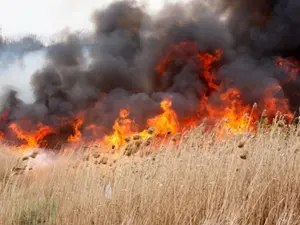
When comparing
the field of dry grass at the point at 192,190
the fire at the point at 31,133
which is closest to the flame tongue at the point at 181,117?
the fire at the point at 31,133

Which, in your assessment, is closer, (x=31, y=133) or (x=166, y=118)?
(x=166, y=118)

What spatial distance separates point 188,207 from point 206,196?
0.85ft

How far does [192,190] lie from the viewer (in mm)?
4219

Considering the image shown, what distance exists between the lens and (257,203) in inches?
157

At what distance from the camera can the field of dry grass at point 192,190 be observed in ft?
12.9

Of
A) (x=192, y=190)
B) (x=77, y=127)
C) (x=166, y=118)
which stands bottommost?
(x=192, y=190)

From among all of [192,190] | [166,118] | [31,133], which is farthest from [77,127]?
[192,190]

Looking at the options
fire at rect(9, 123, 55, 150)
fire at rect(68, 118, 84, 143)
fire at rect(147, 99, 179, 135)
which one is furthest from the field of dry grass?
fire at rect(68, 118, 84, 143)

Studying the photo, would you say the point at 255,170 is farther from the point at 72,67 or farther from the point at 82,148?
the point at 72,67

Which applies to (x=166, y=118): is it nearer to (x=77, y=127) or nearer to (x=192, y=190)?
(x=77, y=127)

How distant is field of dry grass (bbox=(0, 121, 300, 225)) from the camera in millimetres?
3920

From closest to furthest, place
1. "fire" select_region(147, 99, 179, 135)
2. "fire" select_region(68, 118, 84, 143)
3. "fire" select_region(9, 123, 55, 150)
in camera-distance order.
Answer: "fire" select_region(147, 99, 179, 135)
"fire" select_region(9, 123, 55, 150)
"fire" select_region(68, 118, 84, 143)

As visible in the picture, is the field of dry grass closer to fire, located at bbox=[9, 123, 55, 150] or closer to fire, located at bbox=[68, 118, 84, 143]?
fire, located at bbox=[9, 123, 55, 150]

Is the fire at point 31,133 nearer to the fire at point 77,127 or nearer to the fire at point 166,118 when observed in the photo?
the fire at point 77,127
